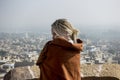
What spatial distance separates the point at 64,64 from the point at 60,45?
0.17 metres

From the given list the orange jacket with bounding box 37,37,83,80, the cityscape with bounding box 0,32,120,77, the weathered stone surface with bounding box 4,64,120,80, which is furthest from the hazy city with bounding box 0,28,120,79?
the orange jacket with bounding box 37,37,83,80

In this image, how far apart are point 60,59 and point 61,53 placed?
5cm

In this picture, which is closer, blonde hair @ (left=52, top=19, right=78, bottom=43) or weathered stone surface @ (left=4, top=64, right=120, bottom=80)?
blonde hair @ (left=52, top=19, right=78, bottom=43)

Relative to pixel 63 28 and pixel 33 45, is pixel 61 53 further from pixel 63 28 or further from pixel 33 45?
pixel 33 45

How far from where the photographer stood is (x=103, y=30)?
40.2 feet

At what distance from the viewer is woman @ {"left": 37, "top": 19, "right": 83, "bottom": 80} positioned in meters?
2.83

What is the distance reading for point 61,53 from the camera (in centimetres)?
283

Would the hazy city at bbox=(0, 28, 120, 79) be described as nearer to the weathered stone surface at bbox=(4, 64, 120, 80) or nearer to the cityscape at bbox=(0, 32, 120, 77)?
the cityscape at bbox=(0, 32, 120, 77)

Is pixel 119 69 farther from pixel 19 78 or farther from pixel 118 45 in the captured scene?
pixel 118 45

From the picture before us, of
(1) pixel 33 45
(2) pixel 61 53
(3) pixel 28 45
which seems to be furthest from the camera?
(3) pixel 28 45

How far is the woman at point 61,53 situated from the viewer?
2834 mm

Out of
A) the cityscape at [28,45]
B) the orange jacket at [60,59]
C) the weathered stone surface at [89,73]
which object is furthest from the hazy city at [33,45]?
the orange jacket at [60,59]

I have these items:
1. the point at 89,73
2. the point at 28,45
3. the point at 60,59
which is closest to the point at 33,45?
the point at 28,45

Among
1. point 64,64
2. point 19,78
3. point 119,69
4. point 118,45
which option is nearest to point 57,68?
point 64,64
